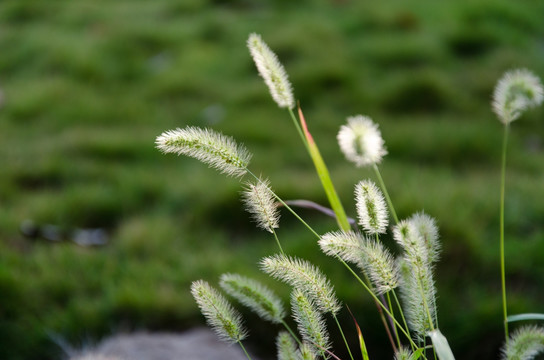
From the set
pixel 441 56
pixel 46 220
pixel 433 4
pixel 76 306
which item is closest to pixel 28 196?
pixel 46 220

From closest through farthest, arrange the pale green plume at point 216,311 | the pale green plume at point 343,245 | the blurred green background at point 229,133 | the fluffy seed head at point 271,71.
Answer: the pale green plume at point 343,245, the pale green plume at point 216,311, the fluffy seed head at point 271,71, the blurred green background at point 229,133

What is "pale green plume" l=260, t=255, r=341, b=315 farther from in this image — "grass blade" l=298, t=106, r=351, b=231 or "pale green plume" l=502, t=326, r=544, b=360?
"pale green plume" l=502, t=326, r=544, b=360

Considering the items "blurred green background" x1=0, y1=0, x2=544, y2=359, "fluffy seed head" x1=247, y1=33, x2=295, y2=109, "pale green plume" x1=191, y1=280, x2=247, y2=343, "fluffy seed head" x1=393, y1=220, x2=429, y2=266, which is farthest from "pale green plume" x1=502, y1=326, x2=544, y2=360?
"blurred green background" x1=0, y1=0, x2=544, y2=359

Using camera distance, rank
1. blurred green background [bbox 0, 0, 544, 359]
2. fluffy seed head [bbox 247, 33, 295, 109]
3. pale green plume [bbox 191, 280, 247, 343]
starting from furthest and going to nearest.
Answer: blurred green background [bbox 0, 0, 544, 359]
fluffy seed head [bbox 247, 33, 295, 109]
pale green plume [bbox 191, 280, 247, 343]

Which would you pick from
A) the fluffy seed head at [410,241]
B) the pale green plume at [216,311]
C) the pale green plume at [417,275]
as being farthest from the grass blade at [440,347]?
the pale green plume at [216,311]

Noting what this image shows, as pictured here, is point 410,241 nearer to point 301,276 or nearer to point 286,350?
point 301,276

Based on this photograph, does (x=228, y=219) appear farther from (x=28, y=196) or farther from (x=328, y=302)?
(x=328, y=302)

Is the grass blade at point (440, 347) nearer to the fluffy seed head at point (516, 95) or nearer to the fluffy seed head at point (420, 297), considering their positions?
the fluffy seed head at point (420, 297)

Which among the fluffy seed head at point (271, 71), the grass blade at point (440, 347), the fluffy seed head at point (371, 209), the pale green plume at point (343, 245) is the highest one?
the fluffy seed head at point (271, 71)
